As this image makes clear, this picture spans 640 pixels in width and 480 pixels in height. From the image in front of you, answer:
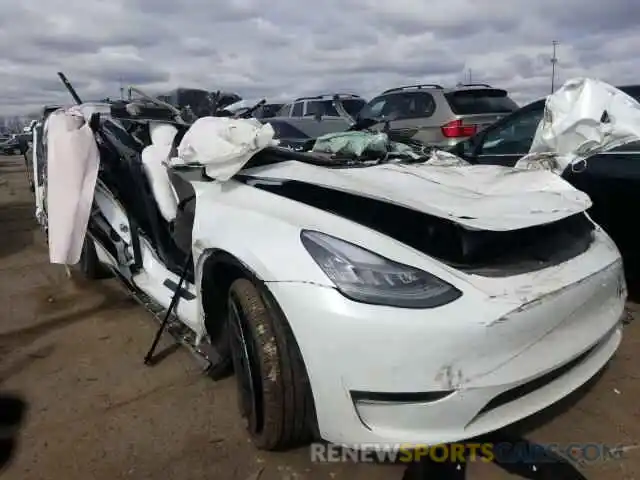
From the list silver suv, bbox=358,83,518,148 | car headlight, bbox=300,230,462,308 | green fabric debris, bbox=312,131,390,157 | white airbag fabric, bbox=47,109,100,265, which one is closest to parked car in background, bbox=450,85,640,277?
green fabric debris, bbox=312,131,390,157

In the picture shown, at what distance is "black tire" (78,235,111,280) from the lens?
16.8 ft

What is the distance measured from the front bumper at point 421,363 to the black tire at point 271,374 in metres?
0.10

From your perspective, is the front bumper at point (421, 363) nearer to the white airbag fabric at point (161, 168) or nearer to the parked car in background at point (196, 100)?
the white airbag fabric at point (161, 168)

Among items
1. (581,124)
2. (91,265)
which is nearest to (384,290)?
(581,124)

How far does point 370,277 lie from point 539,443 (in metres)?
1.09

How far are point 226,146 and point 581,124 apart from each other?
2.81m

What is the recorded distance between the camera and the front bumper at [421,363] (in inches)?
77.6

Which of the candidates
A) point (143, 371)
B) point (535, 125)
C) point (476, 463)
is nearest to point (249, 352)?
point (476, 463)

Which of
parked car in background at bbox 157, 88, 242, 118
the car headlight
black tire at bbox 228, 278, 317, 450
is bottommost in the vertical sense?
black tire at bbox 228, 278, 317, 450

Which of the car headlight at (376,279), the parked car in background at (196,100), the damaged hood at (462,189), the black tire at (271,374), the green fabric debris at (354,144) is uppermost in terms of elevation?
the parked car in background at (196,100)

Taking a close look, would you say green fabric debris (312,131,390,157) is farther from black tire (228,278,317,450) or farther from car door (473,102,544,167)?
car door (473,102,544,167)

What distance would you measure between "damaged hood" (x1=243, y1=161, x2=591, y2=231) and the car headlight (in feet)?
0.91

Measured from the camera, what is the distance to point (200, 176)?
118 inches

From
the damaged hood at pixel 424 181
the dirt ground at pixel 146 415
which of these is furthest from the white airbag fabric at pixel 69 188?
the damaged hood at pixel 424 181
